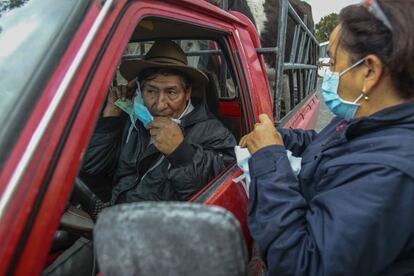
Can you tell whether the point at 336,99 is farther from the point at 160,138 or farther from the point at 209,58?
the point at 209,58

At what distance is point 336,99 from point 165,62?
1.02 m

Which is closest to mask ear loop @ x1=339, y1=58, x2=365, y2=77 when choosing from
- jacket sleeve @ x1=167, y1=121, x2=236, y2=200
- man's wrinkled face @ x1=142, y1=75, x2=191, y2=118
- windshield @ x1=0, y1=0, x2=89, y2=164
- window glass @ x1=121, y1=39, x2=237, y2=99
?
jacket sleeve @ x1=167, y1=121, x2=236, y2=200

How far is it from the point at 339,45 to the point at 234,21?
33.8 inches

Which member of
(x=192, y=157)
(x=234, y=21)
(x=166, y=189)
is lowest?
(x=166, y=189)

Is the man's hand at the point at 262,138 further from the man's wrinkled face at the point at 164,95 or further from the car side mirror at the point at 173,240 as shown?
the car side mirror at the point at 173,240

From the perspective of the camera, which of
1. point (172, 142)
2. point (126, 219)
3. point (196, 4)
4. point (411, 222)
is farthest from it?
point (172, 142)

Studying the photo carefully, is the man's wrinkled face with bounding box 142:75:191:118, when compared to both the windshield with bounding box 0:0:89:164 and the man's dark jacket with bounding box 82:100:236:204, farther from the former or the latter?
the windshield with bounding box 0:0:89:164

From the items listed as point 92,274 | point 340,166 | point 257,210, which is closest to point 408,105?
point 340,166

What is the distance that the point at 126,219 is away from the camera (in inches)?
25.9

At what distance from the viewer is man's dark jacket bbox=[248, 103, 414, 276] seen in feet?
3.32

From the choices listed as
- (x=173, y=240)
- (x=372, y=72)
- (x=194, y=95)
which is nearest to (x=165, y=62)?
(x=194, y=95)

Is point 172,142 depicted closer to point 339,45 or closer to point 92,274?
point 92,274

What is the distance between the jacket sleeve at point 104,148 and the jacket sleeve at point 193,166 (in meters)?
0.58

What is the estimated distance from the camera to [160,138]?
175 centimetres
